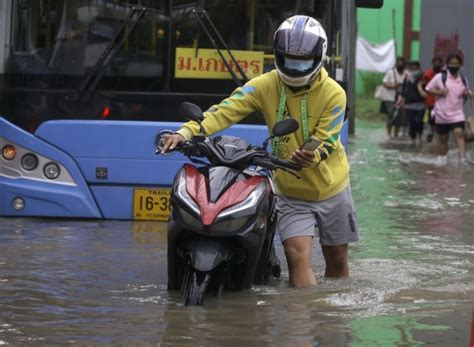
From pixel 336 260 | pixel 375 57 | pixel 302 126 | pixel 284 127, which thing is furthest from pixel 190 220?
pixel 375 57

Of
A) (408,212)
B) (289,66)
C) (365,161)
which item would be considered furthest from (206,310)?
(365,161)

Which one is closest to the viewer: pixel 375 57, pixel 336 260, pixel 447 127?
pixel 336 260

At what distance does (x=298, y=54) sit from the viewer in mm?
7438

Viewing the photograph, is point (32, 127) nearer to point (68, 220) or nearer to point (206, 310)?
point (68, 220)

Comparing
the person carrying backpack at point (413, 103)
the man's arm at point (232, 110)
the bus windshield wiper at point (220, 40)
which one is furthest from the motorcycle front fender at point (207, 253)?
the person carrying backpack at point (413, 103)

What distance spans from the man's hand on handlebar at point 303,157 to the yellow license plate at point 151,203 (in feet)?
11.6

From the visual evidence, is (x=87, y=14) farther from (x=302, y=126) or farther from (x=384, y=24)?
(x=384, y=24)

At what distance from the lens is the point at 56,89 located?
34.5 ft

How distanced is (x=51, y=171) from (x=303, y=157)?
3.91 meters

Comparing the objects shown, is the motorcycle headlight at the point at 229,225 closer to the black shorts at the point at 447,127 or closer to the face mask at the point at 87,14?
the face mask at the point at 87,14

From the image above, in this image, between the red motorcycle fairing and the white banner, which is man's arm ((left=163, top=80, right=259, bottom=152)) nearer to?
the red motorcycle fairing

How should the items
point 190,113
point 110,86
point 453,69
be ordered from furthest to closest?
1. point 453,69
2. point 110,86
3. point 190,113

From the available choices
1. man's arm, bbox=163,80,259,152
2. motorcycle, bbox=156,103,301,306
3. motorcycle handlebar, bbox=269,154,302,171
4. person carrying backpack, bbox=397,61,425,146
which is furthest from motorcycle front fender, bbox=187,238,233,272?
person carrying backpack, bbox=397,61,425,146

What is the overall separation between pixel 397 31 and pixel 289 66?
1263 inches
